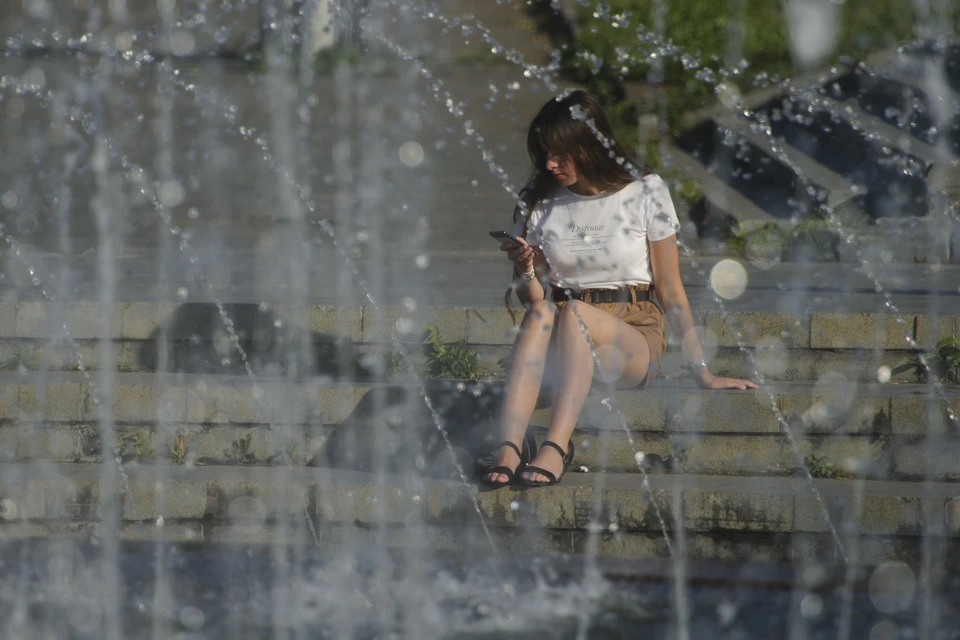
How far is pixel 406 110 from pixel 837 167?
398 centimetres

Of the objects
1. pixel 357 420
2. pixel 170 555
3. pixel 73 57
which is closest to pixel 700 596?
pixel 357 420

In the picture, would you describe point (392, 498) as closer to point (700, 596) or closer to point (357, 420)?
point (357, 420)

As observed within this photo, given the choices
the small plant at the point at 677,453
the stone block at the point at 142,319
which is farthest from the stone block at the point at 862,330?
the stone block at the point at 142,319

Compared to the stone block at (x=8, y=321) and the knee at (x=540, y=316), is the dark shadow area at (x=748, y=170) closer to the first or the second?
the knee at (x=540, y=316)

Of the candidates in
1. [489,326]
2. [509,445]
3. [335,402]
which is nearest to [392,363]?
[489,326]

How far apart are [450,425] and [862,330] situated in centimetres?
160

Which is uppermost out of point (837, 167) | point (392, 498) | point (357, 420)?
point (837, 167)

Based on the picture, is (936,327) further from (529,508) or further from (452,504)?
(452,504)

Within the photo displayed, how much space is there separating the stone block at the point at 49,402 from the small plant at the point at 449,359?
1.29m

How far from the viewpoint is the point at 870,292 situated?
5426mm

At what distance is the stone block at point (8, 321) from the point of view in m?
4.38

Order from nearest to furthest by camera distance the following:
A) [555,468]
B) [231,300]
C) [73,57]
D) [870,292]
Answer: [555,468]
[231,300]
[870,292]
[73,57]

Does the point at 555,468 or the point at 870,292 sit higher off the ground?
the point at 870,292

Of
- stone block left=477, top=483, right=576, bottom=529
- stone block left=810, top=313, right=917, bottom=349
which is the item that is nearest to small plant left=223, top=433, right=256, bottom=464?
stone block left=477, top=483, right=576, bottom=529
